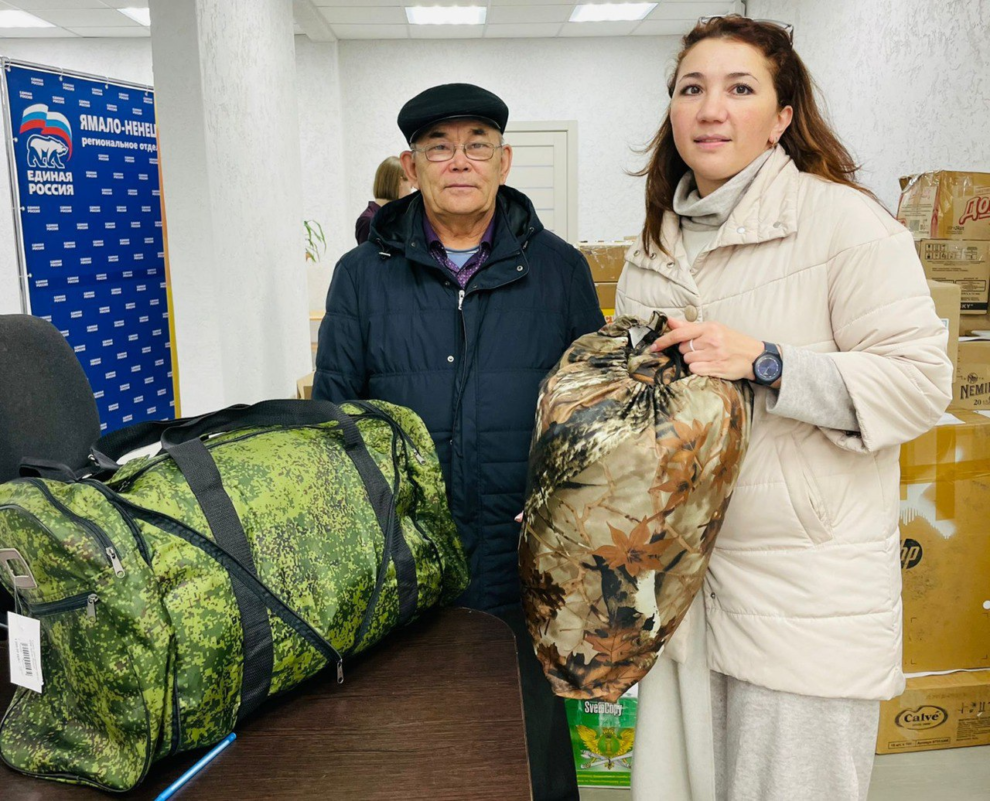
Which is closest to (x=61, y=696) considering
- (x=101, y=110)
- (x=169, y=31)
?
(x=169, y=31)

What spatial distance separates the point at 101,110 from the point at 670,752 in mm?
3296

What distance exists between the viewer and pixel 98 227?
334cm

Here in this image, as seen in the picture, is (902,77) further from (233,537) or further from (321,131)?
(321,131)

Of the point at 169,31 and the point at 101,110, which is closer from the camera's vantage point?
the point at 169,31

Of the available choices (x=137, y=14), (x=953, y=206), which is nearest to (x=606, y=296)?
(x=953, y=206)

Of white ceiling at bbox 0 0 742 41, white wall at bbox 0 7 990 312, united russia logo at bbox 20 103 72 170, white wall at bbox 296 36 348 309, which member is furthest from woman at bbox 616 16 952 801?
white wall at bbox 296 36 348 309

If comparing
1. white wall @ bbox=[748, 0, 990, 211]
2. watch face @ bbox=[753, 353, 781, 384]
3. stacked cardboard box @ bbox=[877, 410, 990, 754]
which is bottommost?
stacked cardboard box @ bbox=[877, 410, 990, 754]

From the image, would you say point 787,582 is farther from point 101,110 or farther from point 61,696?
point 101,110

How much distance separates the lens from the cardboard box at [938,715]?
7.20 ft

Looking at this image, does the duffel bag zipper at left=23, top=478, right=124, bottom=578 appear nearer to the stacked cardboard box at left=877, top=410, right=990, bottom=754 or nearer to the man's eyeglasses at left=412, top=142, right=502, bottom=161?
the man's eyeglasses at left=412, top=142, right=502, bottom=161

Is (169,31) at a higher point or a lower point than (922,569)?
higher

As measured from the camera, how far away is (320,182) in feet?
24.2

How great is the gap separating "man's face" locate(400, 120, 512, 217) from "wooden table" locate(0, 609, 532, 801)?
0.76 m

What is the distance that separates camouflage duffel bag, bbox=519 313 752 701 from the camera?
94 cm
